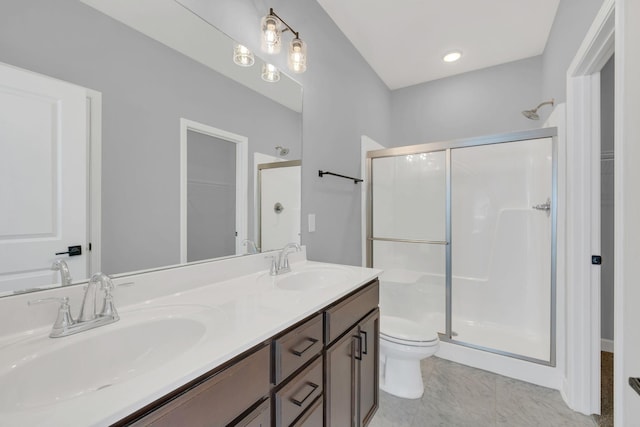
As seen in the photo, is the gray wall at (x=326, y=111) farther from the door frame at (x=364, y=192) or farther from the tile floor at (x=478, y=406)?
the tile floor at (x=478, y=406)

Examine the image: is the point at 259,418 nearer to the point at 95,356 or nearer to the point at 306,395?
the point at 306,395

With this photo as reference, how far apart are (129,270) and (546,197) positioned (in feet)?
8.54

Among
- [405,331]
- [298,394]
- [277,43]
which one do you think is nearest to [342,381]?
[298,394]

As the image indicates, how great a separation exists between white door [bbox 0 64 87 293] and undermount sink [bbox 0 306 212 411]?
224mm

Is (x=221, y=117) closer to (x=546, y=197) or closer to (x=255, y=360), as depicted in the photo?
(x=255, y=360)

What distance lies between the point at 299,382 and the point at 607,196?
2.99 meters

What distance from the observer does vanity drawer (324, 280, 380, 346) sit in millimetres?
1075

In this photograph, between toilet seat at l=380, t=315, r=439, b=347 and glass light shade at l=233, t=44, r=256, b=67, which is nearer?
glass light shade at l=233, t=44, r=256, b=67

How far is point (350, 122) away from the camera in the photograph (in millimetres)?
2332

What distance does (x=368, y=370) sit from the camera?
1.44 m

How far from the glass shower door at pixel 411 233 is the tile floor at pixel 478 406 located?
1.67ft

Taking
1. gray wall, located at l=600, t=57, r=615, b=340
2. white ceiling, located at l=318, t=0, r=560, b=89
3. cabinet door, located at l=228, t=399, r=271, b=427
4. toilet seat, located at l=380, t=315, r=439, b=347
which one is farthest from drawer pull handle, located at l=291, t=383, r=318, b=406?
gray wall, located at l=600, t=57, r=615, b=340

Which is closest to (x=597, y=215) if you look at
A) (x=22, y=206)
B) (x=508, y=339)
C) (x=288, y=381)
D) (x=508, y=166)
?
(x=508, y=166)

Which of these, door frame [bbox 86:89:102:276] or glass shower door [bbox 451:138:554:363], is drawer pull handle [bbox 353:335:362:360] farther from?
glass shower door [bbox 451:138:554:363]
